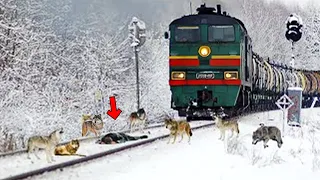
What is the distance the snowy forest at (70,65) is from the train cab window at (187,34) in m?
4.82

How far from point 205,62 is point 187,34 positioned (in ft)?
4.01

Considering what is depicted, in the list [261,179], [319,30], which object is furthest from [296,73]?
[319,30]

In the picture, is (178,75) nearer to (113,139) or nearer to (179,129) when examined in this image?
(179,129)

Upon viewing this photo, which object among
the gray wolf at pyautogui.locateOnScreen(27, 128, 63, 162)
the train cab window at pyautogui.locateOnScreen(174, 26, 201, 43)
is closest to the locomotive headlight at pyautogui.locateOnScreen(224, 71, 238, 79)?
the train cab window at pyautogui.locateOnScreen(174, 26, 201, 43)

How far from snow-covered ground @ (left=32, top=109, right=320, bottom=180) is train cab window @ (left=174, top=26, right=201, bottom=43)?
21.5ft

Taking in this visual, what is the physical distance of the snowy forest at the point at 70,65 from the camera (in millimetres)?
22500

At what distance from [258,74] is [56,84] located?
39.5 feet

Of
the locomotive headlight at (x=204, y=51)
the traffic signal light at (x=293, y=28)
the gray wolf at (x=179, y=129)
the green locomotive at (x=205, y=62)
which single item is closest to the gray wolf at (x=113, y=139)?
the gray wolf at (x=179, y=129)

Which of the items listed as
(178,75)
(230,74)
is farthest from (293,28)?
(178,75)

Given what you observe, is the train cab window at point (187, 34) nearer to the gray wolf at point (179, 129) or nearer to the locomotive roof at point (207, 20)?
the locomotive roof at point (207, 20)

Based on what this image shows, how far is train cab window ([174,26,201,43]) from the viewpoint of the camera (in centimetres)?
1870

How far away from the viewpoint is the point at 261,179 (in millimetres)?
8227

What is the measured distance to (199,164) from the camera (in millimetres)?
9133

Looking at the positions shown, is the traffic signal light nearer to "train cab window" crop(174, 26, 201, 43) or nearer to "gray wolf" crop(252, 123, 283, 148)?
"train cab window" crop(174, 26, 201, 43)
